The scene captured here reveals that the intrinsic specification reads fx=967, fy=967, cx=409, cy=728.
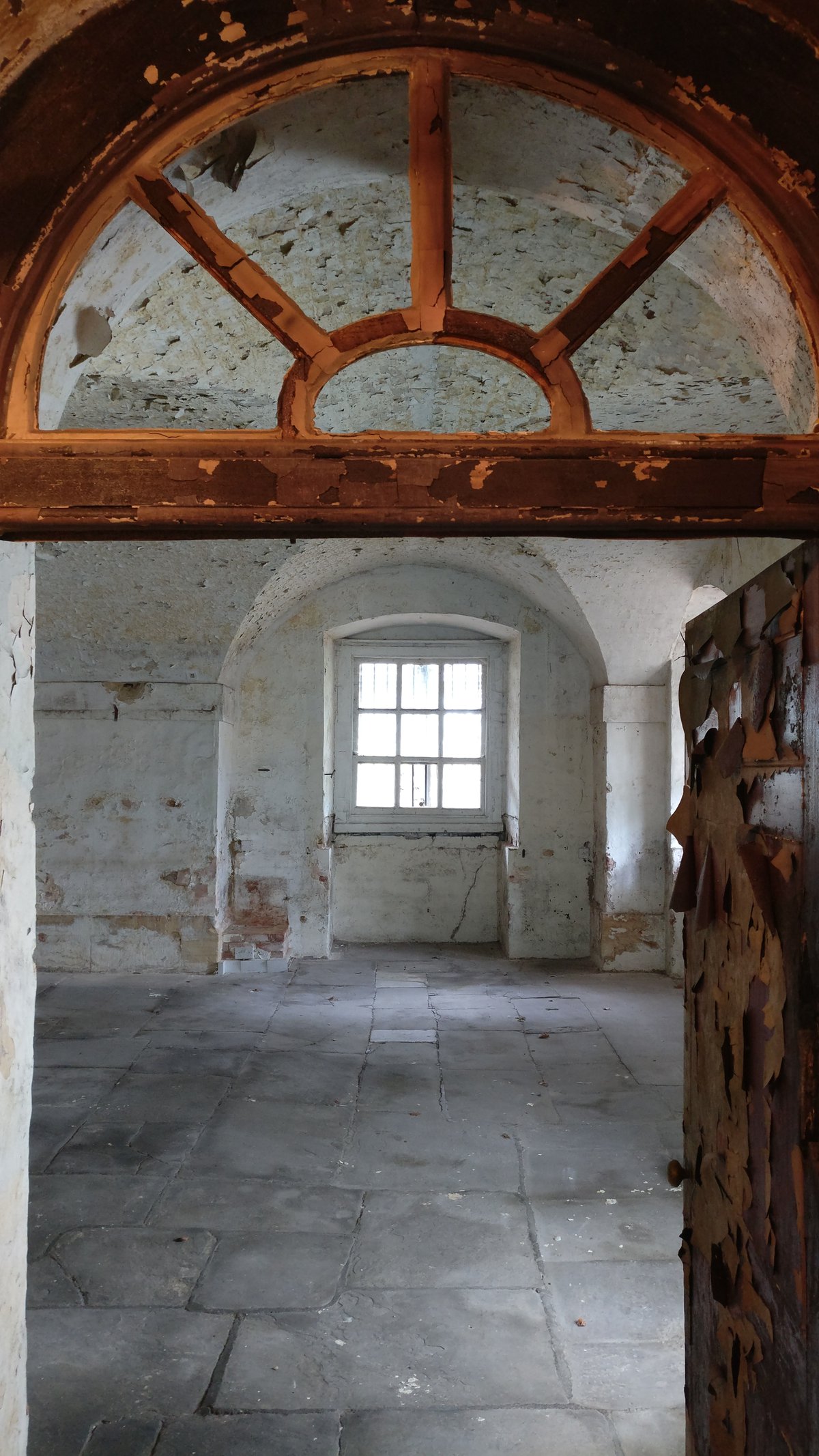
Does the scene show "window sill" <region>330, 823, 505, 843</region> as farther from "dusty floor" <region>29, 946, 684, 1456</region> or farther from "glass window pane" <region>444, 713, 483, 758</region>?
"dusty floor" <region>29, 946, 684, 1456</region>

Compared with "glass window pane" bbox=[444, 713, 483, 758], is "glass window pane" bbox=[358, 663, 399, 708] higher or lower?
higher

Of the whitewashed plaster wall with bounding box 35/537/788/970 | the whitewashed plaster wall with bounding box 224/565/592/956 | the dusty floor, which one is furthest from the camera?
the whitewashed plaster wall with bounding box 224/565/592/956

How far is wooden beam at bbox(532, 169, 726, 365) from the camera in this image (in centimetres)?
162

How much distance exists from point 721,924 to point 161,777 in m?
5.96

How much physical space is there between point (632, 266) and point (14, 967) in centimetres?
Answer: 169

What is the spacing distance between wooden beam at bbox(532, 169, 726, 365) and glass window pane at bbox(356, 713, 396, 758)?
689 centimetres

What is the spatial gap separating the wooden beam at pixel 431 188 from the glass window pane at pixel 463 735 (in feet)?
22.5

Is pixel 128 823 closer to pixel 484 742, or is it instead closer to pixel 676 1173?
pixel 484 742

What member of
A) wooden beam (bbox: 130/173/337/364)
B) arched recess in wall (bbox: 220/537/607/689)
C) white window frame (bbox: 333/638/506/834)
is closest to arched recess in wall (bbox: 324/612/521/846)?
white window frame (bbox: 333/638/506/834)

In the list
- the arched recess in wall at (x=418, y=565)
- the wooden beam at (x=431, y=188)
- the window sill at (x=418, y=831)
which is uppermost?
the arched recess in wall at (x=418, y=565)

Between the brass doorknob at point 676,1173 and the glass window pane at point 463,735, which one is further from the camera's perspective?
the glass window pane at point 463,735

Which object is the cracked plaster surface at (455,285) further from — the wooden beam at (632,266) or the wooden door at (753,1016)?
the wooden door at (753,1016)

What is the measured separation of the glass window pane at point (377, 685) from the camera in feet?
27.8

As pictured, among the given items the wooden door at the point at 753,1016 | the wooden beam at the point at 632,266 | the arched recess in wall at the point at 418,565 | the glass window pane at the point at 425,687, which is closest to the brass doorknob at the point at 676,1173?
the wooden door at the point at 753,1016
